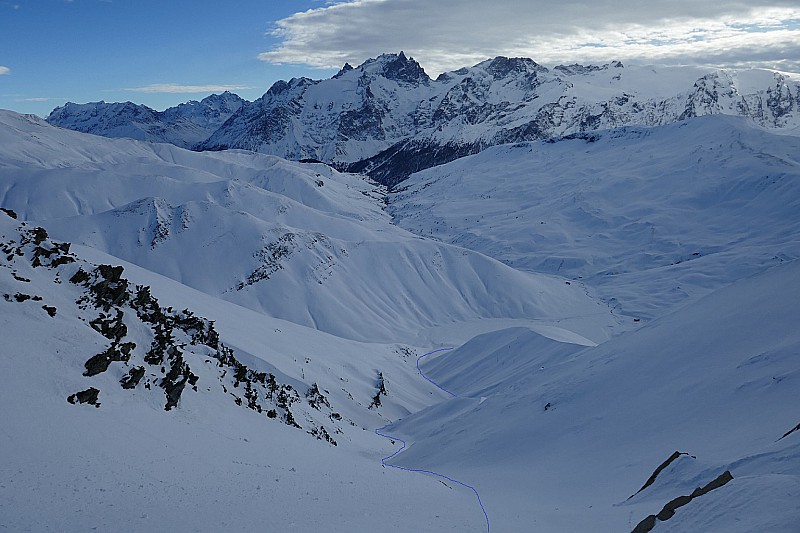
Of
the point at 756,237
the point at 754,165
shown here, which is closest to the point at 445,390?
the point at 756,237

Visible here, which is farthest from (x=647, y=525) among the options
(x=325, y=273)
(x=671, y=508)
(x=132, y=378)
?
(x=325, y=273)

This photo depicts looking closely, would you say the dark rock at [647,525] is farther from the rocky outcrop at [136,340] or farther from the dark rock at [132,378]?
the dark rock at [132,378]

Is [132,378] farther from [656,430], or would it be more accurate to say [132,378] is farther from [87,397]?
[656,430]

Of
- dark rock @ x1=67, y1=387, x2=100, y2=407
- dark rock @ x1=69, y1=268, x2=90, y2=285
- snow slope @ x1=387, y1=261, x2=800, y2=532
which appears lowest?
snow slope @ x1=387, y1=261, x2=800, y2=532

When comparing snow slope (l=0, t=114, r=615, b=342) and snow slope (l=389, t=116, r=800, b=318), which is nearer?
snow slope (l=0, t=114, r=615, b=342)

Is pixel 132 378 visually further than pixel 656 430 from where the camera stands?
No

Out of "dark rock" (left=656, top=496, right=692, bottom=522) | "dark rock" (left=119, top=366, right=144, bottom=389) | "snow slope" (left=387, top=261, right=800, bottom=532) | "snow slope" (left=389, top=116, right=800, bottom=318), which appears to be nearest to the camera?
"dark rock" (left=656, top=496, right=692, bottom=522)

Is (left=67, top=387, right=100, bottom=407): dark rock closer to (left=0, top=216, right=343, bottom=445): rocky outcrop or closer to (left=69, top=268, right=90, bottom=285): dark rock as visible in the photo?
(left=0, top=216, right=343, bottom=445): rocky outcrop

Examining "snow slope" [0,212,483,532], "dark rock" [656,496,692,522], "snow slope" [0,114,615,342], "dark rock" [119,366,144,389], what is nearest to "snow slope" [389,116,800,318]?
"snow slope" [0,114,615,342]
